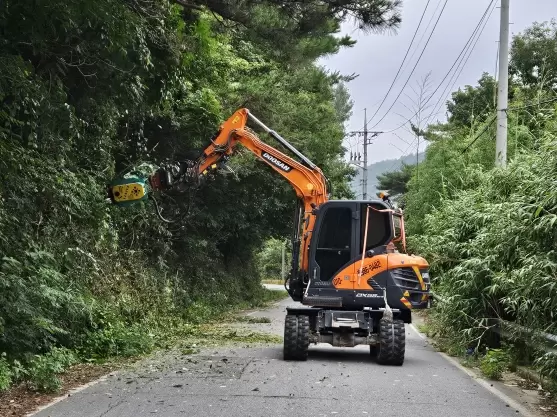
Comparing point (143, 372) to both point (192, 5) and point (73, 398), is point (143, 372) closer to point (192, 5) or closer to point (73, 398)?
point (73, 398)

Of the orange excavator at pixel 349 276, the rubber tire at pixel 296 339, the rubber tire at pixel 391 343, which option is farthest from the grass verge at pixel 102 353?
the rubber tire at pixel 391 343

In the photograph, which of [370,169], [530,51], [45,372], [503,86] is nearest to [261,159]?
[45,372]

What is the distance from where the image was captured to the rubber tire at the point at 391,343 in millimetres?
11906

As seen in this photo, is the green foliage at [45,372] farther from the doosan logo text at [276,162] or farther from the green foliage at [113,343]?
the doosan logo text at [276,162]

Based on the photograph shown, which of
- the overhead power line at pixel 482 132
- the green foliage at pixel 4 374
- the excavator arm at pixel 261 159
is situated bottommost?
the green foliage at pixel 4 374

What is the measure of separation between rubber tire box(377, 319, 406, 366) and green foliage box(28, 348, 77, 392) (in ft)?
16.9

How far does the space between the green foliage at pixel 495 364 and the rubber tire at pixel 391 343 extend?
4.39ft

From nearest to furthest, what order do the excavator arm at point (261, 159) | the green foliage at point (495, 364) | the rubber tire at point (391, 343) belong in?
1. the green foliage at point (495, 364)
2. the rubber tire at point (391, 343)
3. the excavator arm at point (261, 159)

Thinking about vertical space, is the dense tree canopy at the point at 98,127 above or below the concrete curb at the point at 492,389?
above

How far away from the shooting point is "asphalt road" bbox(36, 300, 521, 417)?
784 centimetres

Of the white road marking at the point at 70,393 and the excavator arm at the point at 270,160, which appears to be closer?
the white road marking at the point at 70,393

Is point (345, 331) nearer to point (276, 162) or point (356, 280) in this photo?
point (356, 280)

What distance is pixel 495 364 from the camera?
11.1m

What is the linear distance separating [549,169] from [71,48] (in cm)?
660
